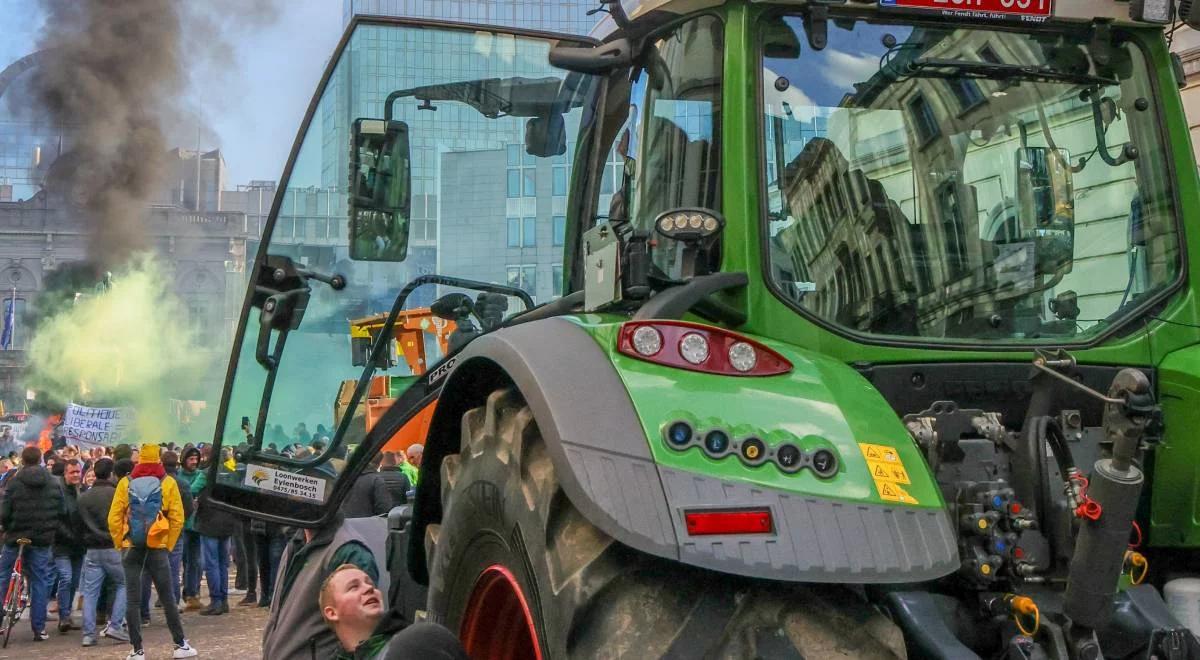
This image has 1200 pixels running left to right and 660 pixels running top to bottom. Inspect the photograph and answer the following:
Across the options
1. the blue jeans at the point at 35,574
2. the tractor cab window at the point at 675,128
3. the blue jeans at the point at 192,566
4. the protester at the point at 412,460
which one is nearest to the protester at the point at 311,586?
the tractor cab window at the point at 675,128

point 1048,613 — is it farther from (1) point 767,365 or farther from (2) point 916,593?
(1) point 767,365

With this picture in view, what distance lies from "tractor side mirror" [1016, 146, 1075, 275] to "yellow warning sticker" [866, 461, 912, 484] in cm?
124

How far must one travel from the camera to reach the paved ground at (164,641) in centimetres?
1315

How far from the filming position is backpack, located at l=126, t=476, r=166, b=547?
13016 millimetres

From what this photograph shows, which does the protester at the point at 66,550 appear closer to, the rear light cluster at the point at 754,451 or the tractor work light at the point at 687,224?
the tractor work light at the point at 687,224

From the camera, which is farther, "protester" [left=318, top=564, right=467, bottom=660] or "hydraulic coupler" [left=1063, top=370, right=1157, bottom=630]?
"protester" [left=318, top=564, right=467, bottom=660]

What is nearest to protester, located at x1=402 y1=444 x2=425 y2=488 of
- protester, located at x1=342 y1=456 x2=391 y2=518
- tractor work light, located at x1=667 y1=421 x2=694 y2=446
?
protester, located at x1=342 y1=456 x2=391 y2=518

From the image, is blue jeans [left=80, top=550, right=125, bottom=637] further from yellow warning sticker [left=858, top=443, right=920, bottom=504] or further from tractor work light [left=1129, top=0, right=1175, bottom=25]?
yellow warning sticker [left=858, top=443, right=920, bottom=504]

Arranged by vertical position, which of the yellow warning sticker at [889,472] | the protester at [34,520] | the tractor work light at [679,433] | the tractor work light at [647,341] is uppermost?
the tractor work light at [647,341]

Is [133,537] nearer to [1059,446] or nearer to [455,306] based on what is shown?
[455,306]

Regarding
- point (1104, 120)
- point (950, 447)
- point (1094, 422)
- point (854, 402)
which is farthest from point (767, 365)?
point (1104, 120)

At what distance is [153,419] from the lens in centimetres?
4434

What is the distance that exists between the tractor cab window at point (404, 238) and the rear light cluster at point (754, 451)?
2385mm

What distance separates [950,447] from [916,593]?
0.43 metres
